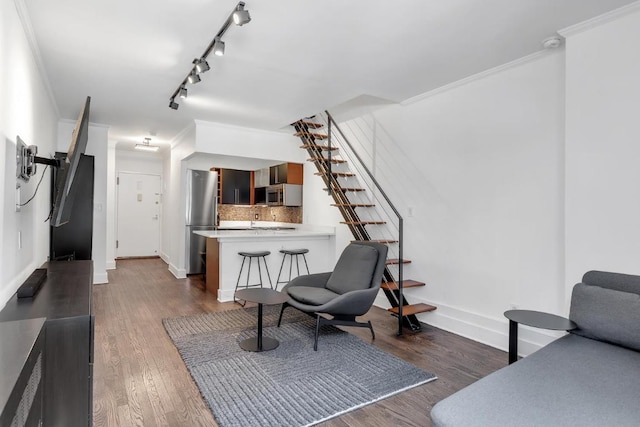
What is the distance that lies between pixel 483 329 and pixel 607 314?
1508 millimetres

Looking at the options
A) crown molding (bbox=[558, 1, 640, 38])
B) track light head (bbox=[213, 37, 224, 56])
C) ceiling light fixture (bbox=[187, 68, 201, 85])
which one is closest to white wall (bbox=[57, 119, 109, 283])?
ceiling light fixture (bbox=[187, 68, 201, 85])

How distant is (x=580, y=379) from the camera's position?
1.85 m

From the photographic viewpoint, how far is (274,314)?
443 centimetres

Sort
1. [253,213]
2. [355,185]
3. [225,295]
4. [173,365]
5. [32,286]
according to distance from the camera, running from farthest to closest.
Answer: [253,213], [355,185], [225,295], [173,365], [32,286]

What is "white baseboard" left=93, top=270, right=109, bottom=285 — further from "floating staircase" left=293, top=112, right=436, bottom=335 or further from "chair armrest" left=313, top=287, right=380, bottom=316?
"chair armrest" left=313, top=287, right=380, bottom=316

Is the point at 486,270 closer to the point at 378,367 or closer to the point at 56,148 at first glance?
the point at 378,367

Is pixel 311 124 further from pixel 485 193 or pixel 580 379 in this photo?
pixel 580 379

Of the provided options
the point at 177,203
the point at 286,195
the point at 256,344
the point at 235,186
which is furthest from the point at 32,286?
the point at 235,186

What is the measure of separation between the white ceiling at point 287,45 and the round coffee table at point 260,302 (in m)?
2.22

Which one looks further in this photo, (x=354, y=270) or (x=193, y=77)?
(x=354, y=270)

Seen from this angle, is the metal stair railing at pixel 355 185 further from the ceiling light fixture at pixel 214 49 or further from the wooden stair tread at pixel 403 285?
the ceiling light fixture at pixel 214 49

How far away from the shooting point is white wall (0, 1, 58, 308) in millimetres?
2066

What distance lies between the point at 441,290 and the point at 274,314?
2.03 metres

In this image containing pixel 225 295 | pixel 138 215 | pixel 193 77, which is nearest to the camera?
pixel 193 77
